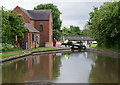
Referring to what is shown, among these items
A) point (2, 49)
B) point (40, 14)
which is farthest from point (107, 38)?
point (40, 14)

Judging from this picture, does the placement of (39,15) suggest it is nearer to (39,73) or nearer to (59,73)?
(39,73)

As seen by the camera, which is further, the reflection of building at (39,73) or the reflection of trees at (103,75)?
the reflection of building at (39,73)

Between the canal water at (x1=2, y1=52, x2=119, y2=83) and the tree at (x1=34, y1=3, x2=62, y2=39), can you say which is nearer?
the canal water at (x1=2, y1=52, x2=119, y2=83)

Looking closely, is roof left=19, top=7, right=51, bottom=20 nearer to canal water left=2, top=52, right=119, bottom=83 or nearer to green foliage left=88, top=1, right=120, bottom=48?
green foliage left=88, top=1, right=120, bottom=48

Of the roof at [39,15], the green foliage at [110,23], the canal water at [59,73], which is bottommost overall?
the canal water at [59,73]

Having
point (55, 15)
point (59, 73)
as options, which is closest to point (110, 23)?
point (59, 73)

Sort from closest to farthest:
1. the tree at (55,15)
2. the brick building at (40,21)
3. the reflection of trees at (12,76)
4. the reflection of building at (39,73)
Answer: the reflection of trees at (12,76)
the reflection of building at (39,73)
the brick building at (40,21)
the tree at (55,15)

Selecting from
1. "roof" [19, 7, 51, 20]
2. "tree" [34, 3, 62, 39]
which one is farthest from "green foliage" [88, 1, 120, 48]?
"tree" [34, 3, 62, 39]

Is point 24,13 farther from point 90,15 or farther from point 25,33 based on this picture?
point 90,15

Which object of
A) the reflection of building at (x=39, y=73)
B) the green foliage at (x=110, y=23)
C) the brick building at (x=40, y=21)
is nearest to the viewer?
the reflection of building at (x=39, y=73)

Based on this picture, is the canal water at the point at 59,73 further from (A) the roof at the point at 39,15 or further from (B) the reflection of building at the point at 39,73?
(A) the roof at the point at 39,15

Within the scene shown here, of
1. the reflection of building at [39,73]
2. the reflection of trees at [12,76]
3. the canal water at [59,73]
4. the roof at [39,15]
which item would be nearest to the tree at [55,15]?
the roof at [39,15]

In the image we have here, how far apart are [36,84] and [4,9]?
19570 millimetres

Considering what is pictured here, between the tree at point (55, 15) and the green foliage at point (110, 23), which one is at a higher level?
the tree at point (55, 15)
